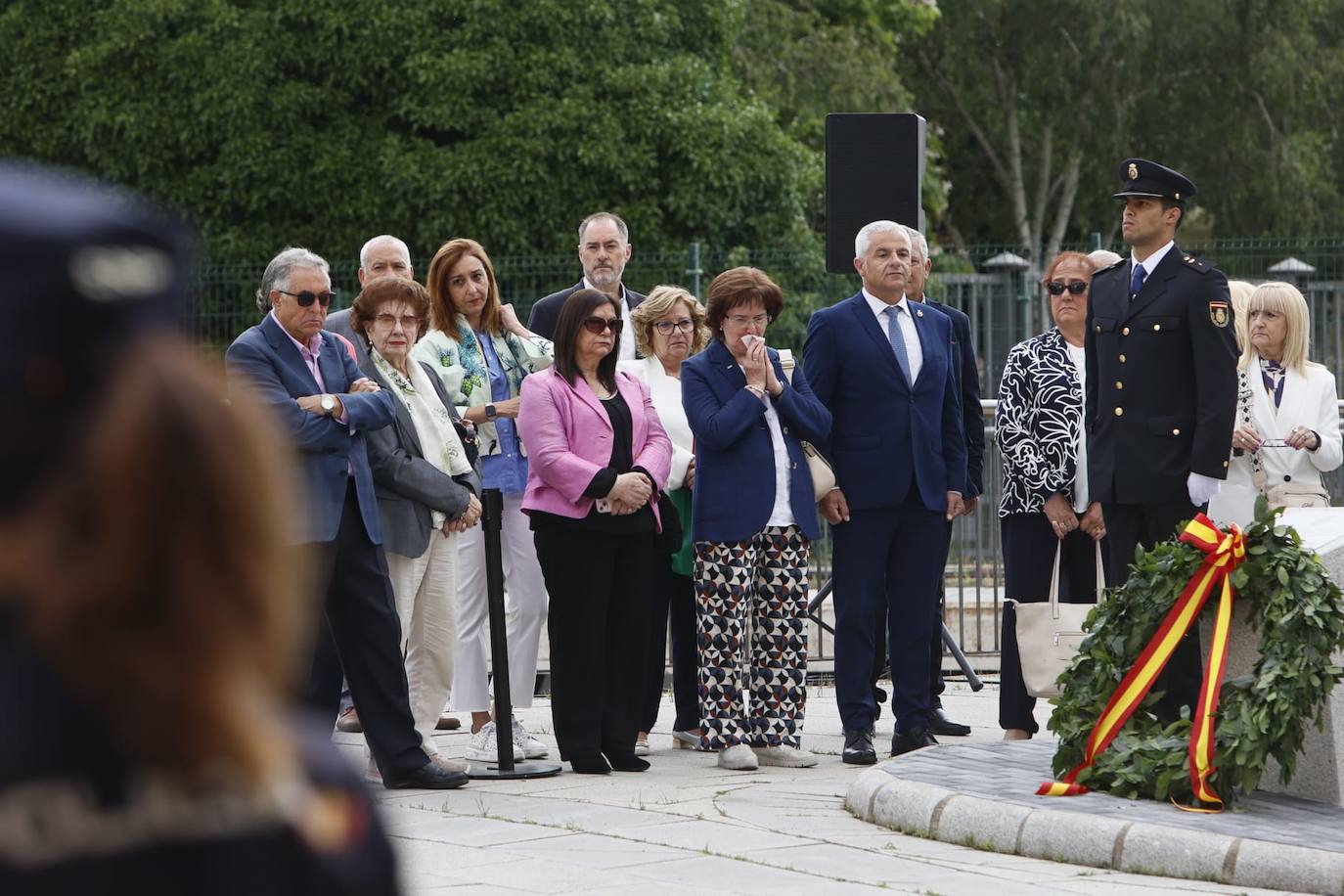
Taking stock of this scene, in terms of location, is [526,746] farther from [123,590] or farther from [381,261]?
[123,590]

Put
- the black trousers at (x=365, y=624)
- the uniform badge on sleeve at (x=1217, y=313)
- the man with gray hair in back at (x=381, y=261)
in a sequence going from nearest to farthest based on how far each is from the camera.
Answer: the black trousers at (x=365, y=624)
the uniform badge on sleeve at (x=1217, y=313)
the man with gray hair in back at (x=381, y=261)

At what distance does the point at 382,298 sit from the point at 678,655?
85.5 inches

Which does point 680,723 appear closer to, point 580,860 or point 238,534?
point 580,860

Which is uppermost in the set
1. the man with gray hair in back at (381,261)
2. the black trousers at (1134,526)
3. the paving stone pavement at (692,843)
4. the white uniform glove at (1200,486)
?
the man with gray hair in back at (381,261)

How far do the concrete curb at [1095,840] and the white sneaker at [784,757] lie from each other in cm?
134

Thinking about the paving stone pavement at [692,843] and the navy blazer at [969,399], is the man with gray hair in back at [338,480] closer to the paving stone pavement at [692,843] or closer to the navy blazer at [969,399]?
the paving stone pavement at [692,843]

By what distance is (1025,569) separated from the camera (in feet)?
29.2

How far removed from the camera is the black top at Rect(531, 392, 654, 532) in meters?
8.23

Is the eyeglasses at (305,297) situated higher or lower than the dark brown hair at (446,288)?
lower

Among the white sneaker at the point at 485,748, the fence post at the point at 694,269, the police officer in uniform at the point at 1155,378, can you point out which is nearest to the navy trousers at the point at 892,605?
the police officer in uniform at the point at 1155,378

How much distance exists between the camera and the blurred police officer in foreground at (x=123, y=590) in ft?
4.24

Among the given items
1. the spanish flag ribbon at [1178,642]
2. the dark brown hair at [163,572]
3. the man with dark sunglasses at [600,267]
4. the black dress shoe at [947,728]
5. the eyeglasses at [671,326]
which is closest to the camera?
the dark brown hair at [163,572]

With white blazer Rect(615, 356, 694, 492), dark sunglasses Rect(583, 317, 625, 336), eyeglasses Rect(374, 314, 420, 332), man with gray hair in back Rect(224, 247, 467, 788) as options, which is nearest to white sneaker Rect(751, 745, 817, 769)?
white blazer Rect(615, 356, 694, 492)

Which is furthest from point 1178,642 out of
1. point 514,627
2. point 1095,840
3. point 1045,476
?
point 514,627
